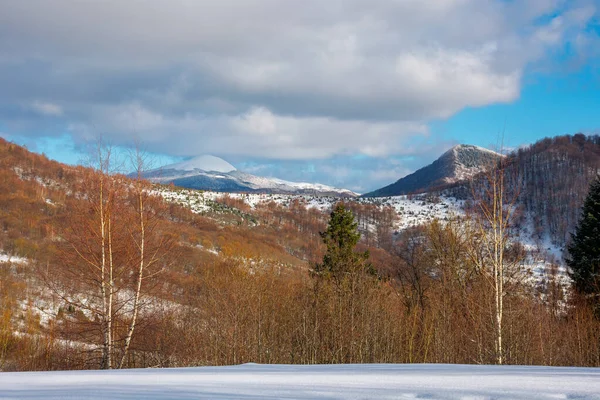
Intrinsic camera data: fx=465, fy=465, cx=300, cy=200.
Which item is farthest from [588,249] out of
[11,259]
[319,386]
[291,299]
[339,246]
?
[11,259]

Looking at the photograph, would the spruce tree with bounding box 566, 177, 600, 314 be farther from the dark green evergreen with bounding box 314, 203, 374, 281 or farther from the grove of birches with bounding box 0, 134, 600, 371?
the dark green evergreen with bounding box 314, 203, 374, 281

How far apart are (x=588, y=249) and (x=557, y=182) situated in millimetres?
156678

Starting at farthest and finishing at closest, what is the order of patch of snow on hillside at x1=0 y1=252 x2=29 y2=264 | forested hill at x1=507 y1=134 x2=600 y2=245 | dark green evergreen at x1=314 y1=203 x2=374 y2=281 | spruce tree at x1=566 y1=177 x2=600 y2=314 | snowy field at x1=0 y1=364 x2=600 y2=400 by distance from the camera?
forested hill at x1=507 y1=134 x2=600 y2=245
patch of snow on hillside at x1=0 y1=252 x2=29 y2=264
dark green evergreen at x1=314 y1=203 x2=374 y2=281
spruce tree at x1=566 y1=177 x2=600 y2=314
snowy field at x1=0 y1=364 x2=600 y2=400

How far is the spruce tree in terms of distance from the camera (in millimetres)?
26492

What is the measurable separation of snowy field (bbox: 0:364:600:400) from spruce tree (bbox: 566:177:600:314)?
77.9ft

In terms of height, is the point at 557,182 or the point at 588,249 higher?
the point at 557,182

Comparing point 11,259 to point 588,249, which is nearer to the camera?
point 588,249

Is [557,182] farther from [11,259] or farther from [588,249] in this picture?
[11,259]

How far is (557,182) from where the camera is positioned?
541ft

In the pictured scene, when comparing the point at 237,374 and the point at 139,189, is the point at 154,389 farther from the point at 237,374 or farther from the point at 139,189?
the point at 139,189

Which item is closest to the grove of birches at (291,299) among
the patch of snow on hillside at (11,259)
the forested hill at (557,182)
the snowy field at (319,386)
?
the snowy field at (319,386)

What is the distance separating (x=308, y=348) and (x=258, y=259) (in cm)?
606

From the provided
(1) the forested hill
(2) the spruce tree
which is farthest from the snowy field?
(1) the forested hill

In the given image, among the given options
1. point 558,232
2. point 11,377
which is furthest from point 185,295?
point 558,232
